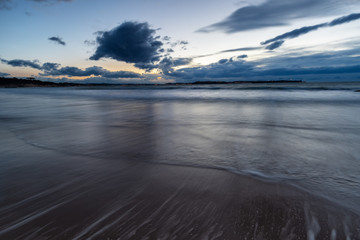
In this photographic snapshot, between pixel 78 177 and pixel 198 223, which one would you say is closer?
pixel 198 223

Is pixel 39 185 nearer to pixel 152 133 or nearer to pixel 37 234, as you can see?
pixel 37 234

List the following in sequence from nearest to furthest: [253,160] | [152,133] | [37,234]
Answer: [37,234]
[253,160]
[152,133]

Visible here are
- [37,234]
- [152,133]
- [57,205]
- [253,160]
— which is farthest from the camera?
[152,133]

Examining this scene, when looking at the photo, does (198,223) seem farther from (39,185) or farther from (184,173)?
(39,185)

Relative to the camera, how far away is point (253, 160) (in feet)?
11.3

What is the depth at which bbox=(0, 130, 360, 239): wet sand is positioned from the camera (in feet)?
5.64

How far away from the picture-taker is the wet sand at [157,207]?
172 cm

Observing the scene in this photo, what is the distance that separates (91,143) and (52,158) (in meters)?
1.06

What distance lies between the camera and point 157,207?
6.79ft

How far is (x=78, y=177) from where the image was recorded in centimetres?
279

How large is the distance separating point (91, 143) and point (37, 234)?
302cm

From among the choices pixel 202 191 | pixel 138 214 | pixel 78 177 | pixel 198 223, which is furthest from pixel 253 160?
pixel 78 177

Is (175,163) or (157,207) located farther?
(175,163)

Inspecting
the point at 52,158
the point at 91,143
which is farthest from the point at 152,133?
the point at 52,158
